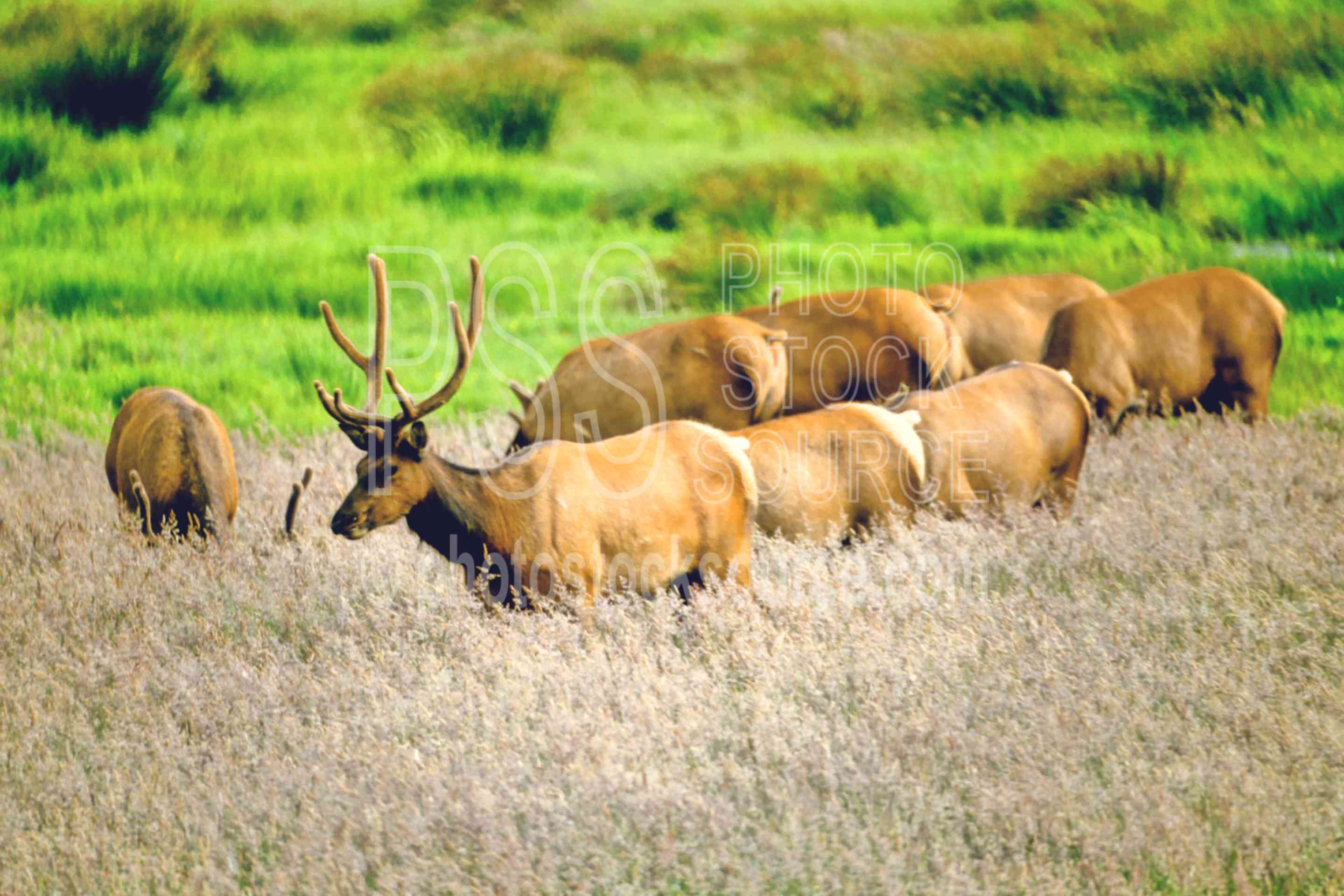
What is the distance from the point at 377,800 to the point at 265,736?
81cm

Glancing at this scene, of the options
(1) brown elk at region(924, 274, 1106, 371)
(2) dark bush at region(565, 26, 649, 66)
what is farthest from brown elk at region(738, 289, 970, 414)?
(2) dark bush at region(565, 26, 649, 66)

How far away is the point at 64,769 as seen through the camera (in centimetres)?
480

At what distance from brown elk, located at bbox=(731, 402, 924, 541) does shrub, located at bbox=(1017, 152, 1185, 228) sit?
8368 mm

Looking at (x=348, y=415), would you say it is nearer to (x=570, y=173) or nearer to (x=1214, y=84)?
(x=570, y=173)

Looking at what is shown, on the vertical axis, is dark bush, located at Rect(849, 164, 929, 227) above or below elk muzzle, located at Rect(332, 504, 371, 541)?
below

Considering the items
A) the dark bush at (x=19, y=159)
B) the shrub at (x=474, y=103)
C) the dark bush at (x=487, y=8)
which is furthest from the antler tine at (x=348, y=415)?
the dark bush at (x=487, y=8)

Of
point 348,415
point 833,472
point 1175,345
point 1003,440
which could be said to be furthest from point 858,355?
point 348,415

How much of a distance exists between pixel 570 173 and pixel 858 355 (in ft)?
26.4

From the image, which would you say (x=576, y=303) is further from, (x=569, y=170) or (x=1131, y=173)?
(x=1131, y=173)

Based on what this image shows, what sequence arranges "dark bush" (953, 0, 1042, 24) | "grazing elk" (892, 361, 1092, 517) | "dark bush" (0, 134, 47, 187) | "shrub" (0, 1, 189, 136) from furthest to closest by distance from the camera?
1. "dark bush" (953, 0, 1042, 24)
2. "shrub" (0, 1, 189, 136)
3. "dark bush" (0, 134, 47, 187)
4. "grazing elk" (892, 361, 1092, 517)

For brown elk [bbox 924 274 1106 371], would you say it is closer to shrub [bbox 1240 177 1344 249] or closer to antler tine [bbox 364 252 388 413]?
shrub [bbox 1240 177 1344 249]

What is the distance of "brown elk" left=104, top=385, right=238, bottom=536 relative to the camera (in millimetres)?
6969

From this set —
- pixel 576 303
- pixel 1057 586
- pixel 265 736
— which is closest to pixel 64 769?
pixel 265 736

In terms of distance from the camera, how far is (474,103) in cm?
1753
